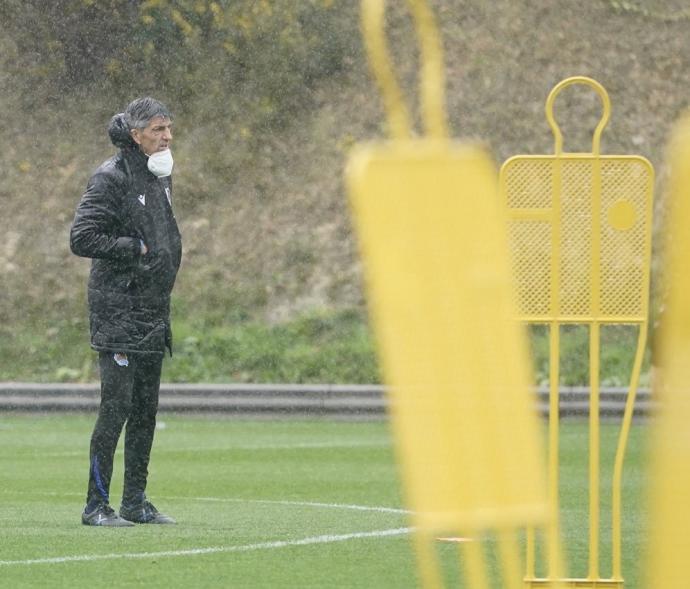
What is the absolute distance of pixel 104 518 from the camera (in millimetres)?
8828

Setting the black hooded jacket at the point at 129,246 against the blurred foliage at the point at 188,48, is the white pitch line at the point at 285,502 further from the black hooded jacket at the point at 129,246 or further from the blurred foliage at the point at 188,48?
the blurred foliage at the point at 188,48

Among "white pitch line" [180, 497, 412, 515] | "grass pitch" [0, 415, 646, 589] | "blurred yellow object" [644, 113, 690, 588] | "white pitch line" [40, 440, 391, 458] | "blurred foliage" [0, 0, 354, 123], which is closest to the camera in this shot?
"blurred yellow object" [644, 113, 690, 588]

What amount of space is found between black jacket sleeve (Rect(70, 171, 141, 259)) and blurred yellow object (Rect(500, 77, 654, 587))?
8.84ft

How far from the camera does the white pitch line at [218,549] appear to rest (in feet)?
24.9

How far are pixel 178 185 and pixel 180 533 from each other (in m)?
16.8

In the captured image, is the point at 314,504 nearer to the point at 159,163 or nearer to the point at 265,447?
the point at 159,163

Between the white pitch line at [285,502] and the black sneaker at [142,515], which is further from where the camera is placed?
the white pitch line at [285,502]

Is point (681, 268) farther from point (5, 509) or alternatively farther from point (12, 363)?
point (12, 363)

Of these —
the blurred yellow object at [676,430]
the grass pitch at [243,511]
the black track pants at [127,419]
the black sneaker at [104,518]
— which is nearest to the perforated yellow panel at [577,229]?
the grass pitch at [243,511]

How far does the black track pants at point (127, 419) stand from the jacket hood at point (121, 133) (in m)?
0.92

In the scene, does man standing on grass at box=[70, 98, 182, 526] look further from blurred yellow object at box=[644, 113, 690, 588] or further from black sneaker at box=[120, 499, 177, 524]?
blurred yellow object at box=[644, 113, 690, 588]

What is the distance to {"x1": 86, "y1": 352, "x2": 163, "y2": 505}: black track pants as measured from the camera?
871cm

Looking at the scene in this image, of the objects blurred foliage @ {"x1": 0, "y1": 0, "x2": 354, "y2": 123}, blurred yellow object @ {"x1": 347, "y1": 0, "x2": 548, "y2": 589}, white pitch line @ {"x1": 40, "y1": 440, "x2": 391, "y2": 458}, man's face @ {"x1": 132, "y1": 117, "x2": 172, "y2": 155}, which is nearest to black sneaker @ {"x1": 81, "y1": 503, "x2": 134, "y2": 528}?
man's face @ {"x1": 132, "y1": 117, "x2": 172, "y2": 155}

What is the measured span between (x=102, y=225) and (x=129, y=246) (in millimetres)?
178
